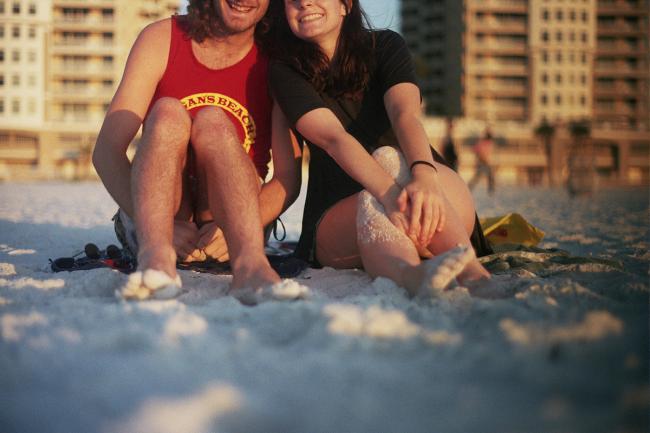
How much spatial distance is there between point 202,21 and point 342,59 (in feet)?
2.17

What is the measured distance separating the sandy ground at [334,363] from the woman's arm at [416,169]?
339 millimetres

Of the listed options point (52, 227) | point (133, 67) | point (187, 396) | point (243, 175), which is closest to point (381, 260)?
point (243, 175)

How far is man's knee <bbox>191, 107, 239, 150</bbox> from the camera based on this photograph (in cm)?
218

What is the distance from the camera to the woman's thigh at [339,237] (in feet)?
7.70

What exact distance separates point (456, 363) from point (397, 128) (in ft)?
4.28

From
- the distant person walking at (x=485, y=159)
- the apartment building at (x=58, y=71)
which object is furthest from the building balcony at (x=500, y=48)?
the distant person walking at (x=485, y=159)

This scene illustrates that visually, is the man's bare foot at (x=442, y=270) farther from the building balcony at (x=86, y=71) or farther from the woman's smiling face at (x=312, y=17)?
the building balcony at (x=86, y=71)

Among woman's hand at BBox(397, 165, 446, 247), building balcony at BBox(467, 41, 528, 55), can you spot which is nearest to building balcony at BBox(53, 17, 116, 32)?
building balcony at BBox(467, 41, 528, 55)

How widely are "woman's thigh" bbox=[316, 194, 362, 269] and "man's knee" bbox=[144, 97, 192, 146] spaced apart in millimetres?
645

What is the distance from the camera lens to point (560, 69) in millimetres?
50344

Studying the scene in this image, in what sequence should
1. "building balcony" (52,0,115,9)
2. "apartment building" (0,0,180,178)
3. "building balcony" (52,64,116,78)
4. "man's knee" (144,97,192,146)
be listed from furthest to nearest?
"building balcony" (52,64,116,78), "building balcony" (52,0,115,9), "apartment building" (0,0,180,178), "man's knee" (144,97,192,146)

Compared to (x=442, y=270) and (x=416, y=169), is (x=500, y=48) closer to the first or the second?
(x=416, y=169)

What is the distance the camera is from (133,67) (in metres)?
2.52

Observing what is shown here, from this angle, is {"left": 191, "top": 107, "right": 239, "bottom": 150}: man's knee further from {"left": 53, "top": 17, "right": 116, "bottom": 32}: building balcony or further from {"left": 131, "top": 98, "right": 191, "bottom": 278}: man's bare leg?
{"left": 53, "top": 17, "right": 116, "bottom": 32}: building balcony
